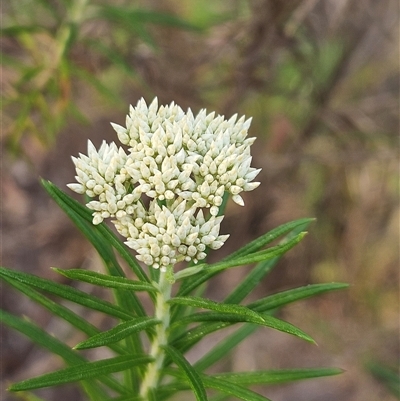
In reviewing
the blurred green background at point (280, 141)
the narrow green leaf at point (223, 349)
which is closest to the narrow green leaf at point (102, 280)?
the narrow green leaf at point (223, 349)

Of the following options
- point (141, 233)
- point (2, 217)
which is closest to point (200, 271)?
point (141, 233)

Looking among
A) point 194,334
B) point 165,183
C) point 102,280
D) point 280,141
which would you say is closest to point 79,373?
point 102,280

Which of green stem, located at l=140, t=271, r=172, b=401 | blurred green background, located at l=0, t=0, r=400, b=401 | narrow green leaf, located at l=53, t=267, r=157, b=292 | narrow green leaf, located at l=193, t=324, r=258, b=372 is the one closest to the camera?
narrow green leaf, located at l=53, t=267, r=157, b=292

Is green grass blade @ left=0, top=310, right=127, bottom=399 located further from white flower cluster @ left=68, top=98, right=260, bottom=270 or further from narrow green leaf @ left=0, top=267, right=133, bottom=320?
white flower cluster @ left=68, top=98, right=260, bottom=270

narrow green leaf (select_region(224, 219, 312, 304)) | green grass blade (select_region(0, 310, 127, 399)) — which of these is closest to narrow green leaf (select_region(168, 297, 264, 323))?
narrow green leaf (select_region(224, 219, 312, 304))

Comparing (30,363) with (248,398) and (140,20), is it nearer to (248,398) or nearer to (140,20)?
(140,20)

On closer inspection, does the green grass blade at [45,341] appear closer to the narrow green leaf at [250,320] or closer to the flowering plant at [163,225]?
the flowering plant at [163,225]

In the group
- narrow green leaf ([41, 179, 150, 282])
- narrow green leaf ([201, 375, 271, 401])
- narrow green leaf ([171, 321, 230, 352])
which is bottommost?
narrow green leaf ([201, 375, 271, 401])
